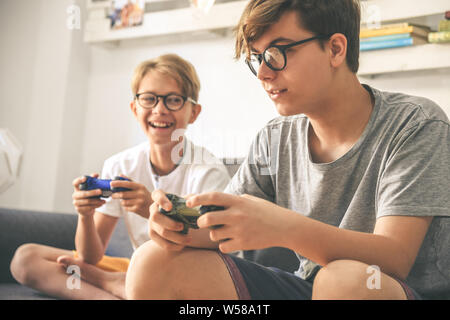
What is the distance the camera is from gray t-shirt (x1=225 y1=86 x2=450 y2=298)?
0.77 metres

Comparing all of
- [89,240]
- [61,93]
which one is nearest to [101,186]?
[89,240]

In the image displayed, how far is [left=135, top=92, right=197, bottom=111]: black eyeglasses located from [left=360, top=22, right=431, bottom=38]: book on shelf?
63cm

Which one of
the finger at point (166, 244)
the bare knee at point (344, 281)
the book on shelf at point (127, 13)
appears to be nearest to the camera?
the bare knee at point (344, 281)

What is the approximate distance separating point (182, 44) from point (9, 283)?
120cm

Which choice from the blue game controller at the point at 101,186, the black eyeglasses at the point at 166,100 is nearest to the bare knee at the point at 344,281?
the blue game controller at the point at 101,186

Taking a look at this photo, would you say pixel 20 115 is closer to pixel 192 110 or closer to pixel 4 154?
pixel 4 154

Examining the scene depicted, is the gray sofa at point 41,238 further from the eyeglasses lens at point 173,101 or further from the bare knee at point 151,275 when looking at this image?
the bare knee at point 151,275

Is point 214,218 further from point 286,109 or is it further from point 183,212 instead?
point 286,109

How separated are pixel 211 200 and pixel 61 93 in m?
1.97

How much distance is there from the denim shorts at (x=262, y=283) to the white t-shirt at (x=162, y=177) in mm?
531

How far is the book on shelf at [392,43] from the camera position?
4.85 feet

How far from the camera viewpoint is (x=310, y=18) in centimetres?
92

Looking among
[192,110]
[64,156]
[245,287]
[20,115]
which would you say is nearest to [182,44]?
[192,110]
